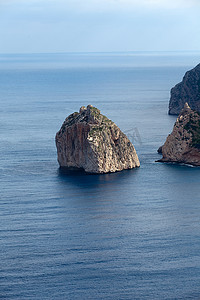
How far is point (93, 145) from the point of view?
124m

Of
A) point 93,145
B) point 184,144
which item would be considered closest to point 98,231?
point 93,145

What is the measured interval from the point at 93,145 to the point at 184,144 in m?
21.9

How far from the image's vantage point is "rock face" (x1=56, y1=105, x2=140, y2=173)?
125688 millimetres

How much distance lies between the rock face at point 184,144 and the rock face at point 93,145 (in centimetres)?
921

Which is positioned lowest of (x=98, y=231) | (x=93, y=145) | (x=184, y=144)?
(x=98, y=231)

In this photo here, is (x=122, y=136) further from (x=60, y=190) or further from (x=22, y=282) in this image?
(x=22, y=282)

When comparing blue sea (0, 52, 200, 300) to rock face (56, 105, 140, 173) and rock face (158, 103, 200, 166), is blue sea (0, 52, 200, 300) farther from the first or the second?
rock face (158, 103, 200, 166)

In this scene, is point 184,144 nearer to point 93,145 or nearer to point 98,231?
point 93,145

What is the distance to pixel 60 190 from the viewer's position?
384 feet

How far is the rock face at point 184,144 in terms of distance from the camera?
440 ft

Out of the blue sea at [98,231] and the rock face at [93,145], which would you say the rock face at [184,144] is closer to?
the blue sea at [98,231]

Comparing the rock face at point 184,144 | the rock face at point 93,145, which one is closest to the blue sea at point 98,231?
the rock face at point 93,145

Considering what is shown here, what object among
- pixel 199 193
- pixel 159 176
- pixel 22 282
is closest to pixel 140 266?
pixel 22 282

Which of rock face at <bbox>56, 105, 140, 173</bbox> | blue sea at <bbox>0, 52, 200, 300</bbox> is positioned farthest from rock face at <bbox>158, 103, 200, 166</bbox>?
rock face at <bbox>56, 105, 140, 173</bbox>
